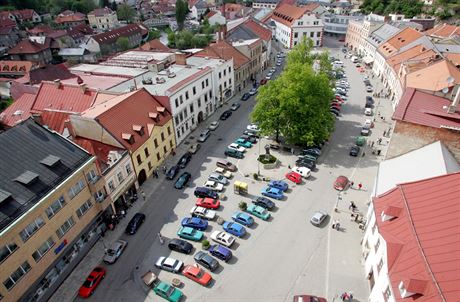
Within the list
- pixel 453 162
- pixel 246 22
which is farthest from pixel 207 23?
pixel 453 162

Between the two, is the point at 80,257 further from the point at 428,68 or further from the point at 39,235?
the point at 428,68

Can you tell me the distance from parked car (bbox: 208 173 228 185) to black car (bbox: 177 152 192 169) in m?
5.50

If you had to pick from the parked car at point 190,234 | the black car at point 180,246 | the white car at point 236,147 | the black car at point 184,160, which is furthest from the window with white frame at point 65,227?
the white car at point 236,147

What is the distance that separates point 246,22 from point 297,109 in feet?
200

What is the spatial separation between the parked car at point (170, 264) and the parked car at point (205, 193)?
1115 centimetres

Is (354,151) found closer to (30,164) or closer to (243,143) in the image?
(243,143)

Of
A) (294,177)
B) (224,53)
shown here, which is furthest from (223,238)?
(224,53)

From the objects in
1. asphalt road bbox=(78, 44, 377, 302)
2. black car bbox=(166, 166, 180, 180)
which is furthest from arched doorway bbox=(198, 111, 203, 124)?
black car bbox=(166, 166, 180, 180)

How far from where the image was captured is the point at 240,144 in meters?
54.2

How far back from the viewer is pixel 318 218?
3747 cm

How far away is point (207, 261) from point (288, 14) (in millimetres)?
115194

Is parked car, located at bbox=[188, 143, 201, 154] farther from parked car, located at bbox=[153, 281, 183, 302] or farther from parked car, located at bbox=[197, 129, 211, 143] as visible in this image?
parked car, located at bbox=[153, 281, 183, 302]

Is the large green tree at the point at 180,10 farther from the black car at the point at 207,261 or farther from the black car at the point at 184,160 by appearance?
the black car at the point at 207,261

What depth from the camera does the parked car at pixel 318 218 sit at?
37344 millimetres
